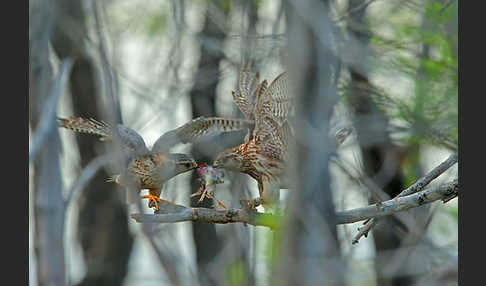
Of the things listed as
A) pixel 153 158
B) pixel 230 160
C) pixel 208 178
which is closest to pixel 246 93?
pixel 230 160

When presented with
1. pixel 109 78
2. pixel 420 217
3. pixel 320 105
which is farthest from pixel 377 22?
Answer: pixel 109 78

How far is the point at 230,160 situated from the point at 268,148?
0.66ft

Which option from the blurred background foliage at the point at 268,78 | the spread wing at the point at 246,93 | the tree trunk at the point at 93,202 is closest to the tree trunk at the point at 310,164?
the blurred background foliage at the point at 268,78

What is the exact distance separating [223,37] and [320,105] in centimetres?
479

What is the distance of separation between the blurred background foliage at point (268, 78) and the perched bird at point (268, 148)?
99 mm

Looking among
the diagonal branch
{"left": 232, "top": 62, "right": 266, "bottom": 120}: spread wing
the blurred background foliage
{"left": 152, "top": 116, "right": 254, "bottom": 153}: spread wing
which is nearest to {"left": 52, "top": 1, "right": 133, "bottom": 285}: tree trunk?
the blurred background foliage

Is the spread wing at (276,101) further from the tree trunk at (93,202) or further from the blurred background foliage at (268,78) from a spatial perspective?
the tree trunk at (93,202)

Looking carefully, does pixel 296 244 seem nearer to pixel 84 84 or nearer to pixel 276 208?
pixel 276 208

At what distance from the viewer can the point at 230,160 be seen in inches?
117

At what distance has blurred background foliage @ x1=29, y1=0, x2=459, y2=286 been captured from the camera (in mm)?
3490

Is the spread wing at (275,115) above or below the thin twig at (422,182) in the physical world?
above

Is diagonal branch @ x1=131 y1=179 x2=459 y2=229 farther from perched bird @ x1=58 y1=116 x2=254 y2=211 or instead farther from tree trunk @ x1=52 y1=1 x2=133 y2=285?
tree trunk @ x1=52 y1=1 x2=133 y2=285

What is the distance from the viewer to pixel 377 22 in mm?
5824

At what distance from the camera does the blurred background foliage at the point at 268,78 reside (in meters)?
3.49
